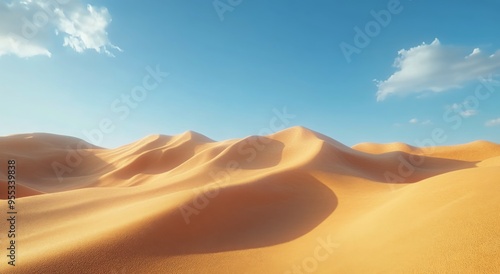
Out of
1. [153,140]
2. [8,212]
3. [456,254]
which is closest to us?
[456,254]

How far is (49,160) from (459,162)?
43.5m

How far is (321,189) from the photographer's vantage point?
11.6 m

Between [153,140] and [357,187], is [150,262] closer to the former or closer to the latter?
[357,187]

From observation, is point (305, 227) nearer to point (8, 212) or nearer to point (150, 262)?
point (150, 262)

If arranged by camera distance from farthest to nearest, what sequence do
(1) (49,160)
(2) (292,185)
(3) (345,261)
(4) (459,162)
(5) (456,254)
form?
(1) (49,160) < (4) (459,162) < (2) (292,185) < (3) (345,261) < (5) (456,254)

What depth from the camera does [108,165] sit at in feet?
Answer: 103

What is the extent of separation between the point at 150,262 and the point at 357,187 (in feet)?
31.5

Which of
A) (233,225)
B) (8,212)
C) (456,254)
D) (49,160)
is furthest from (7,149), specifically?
(456,254)

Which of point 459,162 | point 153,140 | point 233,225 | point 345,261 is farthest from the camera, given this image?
point 153,140

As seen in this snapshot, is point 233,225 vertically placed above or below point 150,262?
above

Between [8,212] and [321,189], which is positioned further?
[321,189]

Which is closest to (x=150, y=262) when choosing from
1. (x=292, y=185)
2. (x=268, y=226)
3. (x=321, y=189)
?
(x=268, y=226)

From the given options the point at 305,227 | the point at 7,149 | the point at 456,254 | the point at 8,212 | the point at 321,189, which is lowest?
the point at 456,254

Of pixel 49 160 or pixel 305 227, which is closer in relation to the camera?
pixel 305 227
